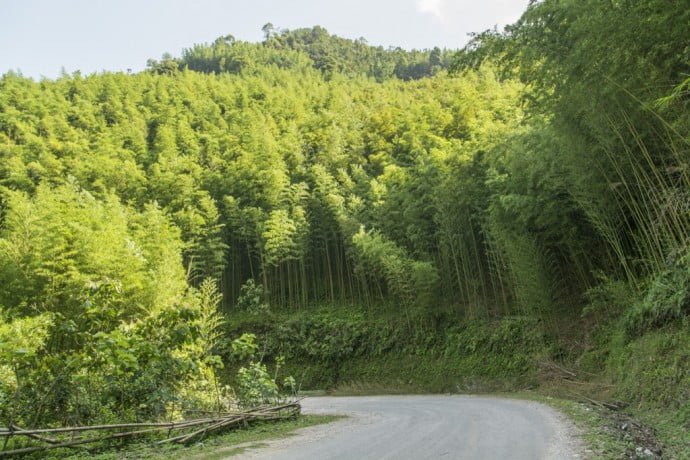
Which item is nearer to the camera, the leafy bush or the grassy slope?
the grassy slope

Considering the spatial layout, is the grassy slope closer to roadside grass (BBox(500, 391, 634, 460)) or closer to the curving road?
roadside grass (BBox(500, 391, 634, 460))

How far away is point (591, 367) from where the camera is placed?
11172 mm

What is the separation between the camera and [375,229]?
68.5 feet

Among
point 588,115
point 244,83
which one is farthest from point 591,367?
point 244,83

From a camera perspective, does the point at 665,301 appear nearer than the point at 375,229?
Yes

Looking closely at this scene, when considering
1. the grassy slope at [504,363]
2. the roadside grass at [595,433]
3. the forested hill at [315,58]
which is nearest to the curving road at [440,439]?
the roadside grass at [595,433]

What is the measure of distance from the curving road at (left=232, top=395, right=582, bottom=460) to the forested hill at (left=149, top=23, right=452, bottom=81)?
64199mm

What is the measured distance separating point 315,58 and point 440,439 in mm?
88696

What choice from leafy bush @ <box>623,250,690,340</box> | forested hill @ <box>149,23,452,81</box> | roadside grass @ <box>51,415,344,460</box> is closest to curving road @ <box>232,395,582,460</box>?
roadside grass @ <box>51,415,344,460</box>

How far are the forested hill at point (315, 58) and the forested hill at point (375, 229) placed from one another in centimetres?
3672

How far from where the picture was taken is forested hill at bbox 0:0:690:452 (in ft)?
17.6

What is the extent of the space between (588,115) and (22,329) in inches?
329

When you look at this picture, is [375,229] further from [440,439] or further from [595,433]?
[595,433]

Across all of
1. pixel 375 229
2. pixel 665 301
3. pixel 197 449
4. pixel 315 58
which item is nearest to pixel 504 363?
pixel 665 301
